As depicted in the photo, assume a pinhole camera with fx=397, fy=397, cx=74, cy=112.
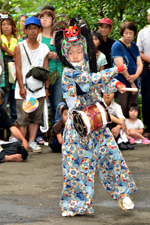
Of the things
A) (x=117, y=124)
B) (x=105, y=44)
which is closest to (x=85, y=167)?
(x=117, y=124)

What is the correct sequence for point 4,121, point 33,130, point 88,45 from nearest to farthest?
point 88,45
point 4,121
point 33,130

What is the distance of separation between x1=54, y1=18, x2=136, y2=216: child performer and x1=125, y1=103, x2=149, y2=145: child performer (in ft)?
11.4

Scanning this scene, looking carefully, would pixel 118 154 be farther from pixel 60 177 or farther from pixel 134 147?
pixel 134 147

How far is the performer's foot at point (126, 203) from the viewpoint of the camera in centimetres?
371

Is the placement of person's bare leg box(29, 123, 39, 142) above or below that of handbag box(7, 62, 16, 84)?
below

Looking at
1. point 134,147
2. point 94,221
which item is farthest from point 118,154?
point 134,147

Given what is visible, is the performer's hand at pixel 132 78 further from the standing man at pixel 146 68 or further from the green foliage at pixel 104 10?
the green foliage at pixel 104 10

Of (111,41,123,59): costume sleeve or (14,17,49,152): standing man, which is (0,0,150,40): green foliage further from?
(111,41,123,59): costume sleeve

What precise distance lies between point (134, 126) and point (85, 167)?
381 centimetres

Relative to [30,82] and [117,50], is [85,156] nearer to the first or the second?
[30,82]

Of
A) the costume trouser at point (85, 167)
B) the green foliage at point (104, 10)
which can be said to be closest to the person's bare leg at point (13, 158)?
the costume trouser at point (85, 167)

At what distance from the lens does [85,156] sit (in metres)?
3.72

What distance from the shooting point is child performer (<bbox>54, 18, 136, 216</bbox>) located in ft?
12.1

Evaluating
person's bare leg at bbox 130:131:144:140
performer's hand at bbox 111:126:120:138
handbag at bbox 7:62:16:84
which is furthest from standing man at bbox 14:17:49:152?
person's bare leg at bbox 130:131:144:140
